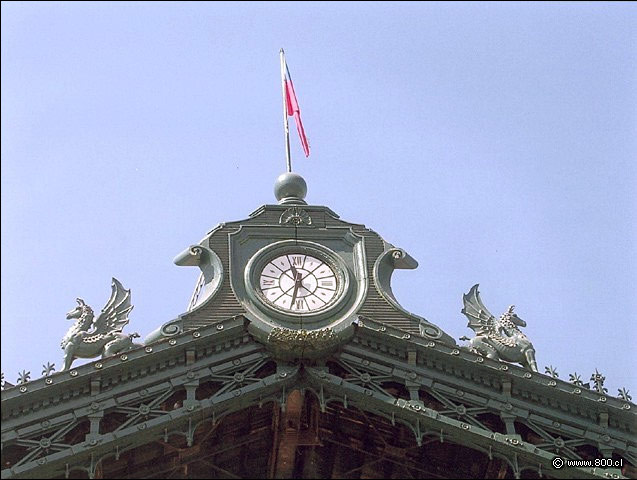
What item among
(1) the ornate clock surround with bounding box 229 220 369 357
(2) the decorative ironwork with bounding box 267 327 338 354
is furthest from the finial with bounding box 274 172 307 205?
(2) the decorative ironwork with bounding box 267 327 338 354

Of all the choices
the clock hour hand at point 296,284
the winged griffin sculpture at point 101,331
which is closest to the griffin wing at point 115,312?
the winged griffin sculpture at point 101,331

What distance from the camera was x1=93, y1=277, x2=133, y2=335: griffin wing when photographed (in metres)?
42.1

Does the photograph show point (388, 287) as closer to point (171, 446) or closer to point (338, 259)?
point (338, 259)

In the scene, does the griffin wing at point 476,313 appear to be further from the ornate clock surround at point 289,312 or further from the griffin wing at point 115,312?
the griffin wing at point 115,312

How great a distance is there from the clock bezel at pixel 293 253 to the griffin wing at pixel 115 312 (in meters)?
2.82

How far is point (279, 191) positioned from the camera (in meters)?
46.8

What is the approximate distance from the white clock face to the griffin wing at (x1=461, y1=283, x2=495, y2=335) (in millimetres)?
3035

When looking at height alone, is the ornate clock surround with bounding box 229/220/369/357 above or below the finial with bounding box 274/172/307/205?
below

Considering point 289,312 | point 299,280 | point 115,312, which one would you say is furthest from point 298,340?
point 115,312

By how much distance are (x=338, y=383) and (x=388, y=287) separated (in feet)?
14.9

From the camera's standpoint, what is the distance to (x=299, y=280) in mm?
42812

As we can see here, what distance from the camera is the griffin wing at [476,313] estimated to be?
42906 millimetres

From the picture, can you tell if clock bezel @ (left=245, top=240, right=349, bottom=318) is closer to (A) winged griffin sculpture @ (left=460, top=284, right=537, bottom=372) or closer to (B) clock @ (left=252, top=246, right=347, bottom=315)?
(B) clock @ (left=252, top=246, right=347, bottom=315)

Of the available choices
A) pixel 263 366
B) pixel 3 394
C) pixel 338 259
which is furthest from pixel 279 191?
pixel 3 394
